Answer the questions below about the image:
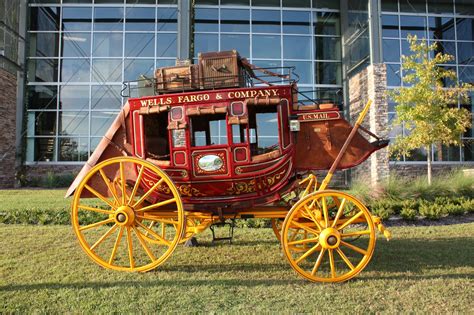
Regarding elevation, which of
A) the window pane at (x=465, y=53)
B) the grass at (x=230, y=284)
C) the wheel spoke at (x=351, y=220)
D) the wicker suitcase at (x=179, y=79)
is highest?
the window pane at (x=465, y=53)

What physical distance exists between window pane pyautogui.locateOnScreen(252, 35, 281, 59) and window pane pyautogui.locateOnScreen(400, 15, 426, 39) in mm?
5965

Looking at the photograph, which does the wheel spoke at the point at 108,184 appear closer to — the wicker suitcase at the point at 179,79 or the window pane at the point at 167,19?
the wicker suitcase at the point at 179,79

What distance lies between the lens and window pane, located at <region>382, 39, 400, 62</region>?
18.4 metres

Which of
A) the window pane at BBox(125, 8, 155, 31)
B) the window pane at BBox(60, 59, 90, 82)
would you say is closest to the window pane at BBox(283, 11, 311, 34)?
the window pane at BBox(125, 8, 155, 31)

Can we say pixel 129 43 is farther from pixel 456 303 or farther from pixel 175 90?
pixel 456 303

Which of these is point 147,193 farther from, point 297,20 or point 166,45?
point 297,20

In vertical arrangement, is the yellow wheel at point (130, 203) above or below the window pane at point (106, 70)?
below

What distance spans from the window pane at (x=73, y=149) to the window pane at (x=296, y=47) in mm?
10195

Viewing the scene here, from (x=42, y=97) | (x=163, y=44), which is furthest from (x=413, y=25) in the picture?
(x=42, y=97)

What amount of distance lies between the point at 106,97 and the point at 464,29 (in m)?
17.4

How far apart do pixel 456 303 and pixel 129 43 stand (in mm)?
17474

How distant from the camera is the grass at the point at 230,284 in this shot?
3.71 meters

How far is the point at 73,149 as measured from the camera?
1777 cm

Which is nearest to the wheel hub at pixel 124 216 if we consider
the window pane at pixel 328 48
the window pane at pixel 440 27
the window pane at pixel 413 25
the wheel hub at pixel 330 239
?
the wheel hub at pixel 330 239
